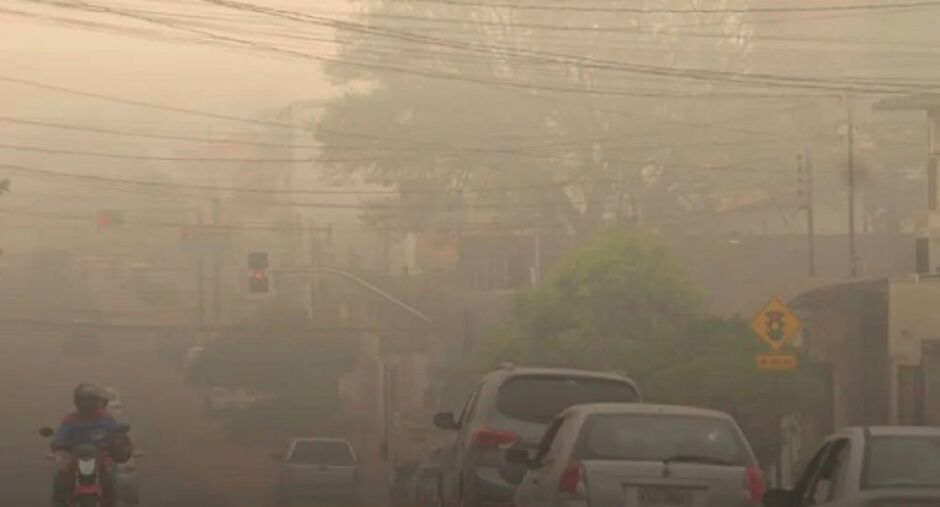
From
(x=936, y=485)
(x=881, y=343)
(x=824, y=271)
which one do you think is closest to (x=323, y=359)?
(x=824, y=271)

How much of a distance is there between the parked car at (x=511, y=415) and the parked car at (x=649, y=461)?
8.95ft

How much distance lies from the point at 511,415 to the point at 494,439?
0.46 metres

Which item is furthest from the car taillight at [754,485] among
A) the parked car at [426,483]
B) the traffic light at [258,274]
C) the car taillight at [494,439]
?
the traffic light at [258,274]

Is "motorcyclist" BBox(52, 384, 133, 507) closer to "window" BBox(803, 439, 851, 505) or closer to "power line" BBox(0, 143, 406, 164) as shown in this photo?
"window" BBox(803, 439, 851, 505)

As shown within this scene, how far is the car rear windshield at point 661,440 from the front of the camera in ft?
50.5

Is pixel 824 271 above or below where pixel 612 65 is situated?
below

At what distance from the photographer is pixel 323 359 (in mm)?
74438

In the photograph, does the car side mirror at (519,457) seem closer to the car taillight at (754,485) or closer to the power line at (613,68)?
the car taillight at (754,485)

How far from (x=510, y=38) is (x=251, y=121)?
31029 mm

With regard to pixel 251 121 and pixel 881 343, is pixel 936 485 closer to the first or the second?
pixel 881 343

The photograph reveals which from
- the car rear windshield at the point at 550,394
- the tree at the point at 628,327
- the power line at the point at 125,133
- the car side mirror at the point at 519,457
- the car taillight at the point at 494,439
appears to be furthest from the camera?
the power line at the point at 125,133

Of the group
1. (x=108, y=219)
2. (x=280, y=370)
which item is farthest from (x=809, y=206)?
(x=280, y=370)

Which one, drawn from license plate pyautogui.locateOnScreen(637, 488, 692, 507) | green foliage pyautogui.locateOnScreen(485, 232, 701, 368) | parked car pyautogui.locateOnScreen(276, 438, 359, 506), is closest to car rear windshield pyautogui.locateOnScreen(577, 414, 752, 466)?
license plate pyautogui.locateOnScreen(637, 488, 692, 507)

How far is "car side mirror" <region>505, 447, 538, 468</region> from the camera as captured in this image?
1710cm
